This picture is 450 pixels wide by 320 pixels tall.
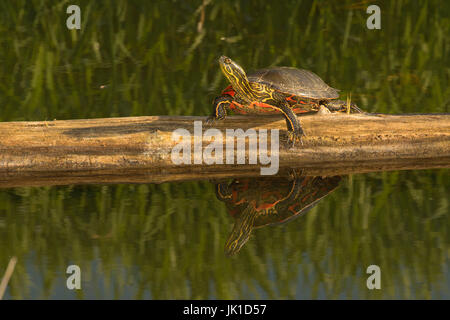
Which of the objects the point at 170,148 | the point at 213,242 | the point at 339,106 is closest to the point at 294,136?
the point at 339,106

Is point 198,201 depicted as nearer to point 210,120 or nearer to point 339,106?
point 210,120

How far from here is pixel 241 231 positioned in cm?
493

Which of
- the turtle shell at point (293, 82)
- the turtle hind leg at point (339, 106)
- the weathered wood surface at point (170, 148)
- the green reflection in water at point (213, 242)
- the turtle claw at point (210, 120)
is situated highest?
the turtle shell at point (293, 82)

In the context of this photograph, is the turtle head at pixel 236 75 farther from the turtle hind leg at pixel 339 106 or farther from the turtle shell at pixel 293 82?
the turtle hind leg at pixel 339 106

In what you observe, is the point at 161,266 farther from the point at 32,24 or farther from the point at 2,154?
the point at 32,24

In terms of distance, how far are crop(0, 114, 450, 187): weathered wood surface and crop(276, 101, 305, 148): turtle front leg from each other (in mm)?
62

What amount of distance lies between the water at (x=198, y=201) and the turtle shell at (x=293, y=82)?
712mm

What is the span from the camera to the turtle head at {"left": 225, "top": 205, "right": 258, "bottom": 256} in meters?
4.70

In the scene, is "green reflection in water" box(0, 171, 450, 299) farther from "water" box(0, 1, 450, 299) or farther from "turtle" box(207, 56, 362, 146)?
"turtle" box(207, 56, 362, 146)

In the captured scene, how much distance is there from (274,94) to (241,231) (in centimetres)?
139

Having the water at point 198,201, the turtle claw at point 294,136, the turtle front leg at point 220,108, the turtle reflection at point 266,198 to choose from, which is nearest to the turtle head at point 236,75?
the turtle front leg at point 220,108

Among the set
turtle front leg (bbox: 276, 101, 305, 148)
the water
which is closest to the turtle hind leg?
turtle front leg (bbox: 276, 101, 305, 148)

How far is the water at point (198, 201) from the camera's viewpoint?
4312mm
